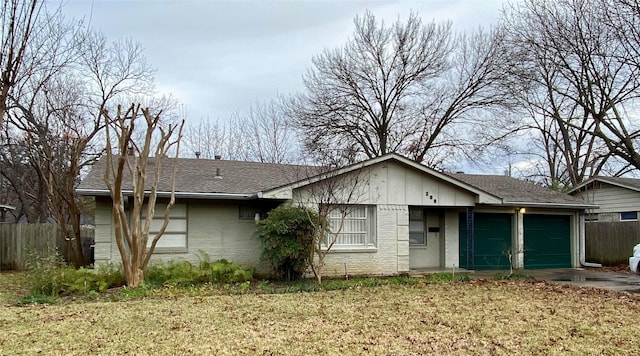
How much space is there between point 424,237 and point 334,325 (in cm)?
968

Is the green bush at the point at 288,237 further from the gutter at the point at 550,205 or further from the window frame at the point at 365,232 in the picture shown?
the gutter at the point at 550,205

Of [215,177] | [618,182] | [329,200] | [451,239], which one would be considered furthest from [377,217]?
[618,182]

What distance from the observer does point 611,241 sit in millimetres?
19828

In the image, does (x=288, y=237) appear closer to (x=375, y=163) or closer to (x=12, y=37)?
(x=375, y=163)

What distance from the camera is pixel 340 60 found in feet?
87.0

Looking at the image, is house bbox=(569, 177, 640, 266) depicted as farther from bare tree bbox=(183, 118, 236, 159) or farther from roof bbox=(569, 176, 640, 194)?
bare tree bbox=(183, 118, 236, 159)

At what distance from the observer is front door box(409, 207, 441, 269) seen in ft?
55.0

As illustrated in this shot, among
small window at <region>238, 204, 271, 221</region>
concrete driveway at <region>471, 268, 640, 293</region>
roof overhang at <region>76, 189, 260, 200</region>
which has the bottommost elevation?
concrete driveway at <region>471, 268, 640, 293</region>

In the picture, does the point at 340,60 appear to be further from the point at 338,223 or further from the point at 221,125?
the point at 338,223

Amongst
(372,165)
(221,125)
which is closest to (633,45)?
(372,165)

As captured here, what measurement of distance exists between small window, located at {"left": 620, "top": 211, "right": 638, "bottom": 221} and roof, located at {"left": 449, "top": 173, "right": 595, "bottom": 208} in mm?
4454

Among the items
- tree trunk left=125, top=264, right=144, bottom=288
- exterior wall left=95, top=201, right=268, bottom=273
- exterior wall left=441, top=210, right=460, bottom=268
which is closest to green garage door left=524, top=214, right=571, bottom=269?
exterior wall left=441, top=210, right=460, bottom=268

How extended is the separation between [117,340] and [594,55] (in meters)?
17.0

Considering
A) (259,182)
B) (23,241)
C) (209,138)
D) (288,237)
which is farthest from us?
(209,138)
